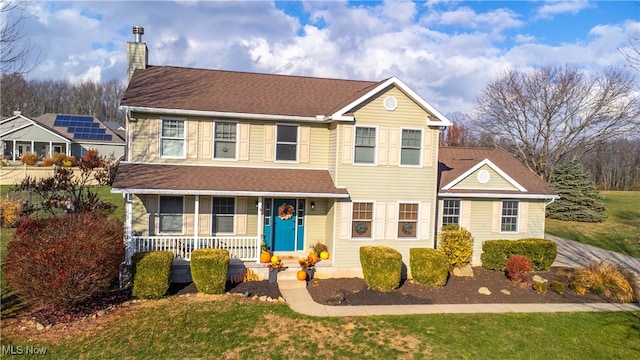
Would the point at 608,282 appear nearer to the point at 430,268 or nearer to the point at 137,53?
the point at 430,268

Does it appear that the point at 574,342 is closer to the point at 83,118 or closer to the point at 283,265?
the point at 283,265

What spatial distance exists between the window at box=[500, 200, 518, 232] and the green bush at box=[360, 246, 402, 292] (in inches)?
250

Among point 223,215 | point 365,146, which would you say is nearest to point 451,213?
point 365,146

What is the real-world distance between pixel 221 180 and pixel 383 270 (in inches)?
240

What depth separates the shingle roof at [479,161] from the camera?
16188mm

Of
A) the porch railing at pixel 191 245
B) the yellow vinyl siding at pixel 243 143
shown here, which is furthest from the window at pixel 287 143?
the porch railing at pixel 191 245

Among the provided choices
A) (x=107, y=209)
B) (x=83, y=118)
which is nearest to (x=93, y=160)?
(x=107, y=209)

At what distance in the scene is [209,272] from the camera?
37.7ft

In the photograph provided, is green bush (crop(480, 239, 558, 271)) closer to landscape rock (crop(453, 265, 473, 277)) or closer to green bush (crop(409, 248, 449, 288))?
landscape rock (crop(453, 265, 473, 277))

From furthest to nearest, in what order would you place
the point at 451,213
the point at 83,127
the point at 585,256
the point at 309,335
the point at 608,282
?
the point at 83,127 → the point at 585,256 → the point at 451,213 → the point at 608,282 → the point at 309,335

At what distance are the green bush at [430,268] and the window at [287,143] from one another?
573cm

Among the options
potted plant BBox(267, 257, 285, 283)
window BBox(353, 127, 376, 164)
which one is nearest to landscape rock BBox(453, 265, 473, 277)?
window BBox(353, 127, 376, 164)

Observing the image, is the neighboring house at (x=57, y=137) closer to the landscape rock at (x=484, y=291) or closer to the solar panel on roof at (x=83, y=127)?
the solar panel on roof at (x=83, y=127)

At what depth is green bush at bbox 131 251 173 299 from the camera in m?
10.9
